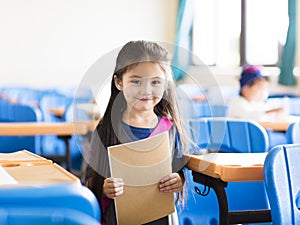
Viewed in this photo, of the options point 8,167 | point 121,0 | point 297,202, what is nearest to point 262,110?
point 297,202

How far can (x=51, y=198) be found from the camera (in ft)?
3.60

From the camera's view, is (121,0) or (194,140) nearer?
(194,140)

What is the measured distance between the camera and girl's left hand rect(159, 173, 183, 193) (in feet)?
6.13

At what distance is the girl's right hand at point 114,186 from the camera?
182 cm

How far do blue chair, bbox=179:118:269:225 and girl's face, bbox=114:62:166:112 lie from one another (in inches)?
6.3

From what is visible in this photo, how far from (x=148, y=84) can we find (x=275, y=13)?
640 centimetres

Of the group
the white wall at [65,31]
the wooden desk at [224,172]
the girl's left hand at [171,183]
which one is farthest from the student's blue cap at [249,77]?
the white wall at [65,31]

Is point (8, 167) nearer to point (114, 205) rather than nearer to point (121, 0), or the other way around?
point (114, 205)

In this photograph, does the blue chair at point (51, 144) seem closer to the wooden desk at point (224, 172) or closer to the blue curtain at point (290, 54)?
the blue curtain at point (290, 54)

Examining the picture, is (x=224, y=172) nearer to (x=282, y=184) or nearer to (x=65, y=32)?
(x=282, y=184)

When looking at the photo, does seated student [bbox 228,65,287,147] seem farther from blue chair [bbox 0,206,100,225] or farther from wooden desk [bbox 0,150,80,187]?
blue chair [bbox 0,206,100,225]

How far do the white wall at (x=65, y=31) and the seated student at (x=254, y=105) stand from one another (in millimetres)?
4073

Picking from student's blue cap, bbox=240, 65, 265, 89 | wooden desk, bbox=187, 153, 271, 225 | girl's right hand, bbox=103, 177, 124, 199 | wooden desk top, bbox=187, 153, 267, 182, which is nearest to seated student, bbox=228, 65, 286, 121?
student's blue cap, bbox=240, 65, 265, 89

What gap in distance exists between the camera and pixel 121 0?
977 cm
